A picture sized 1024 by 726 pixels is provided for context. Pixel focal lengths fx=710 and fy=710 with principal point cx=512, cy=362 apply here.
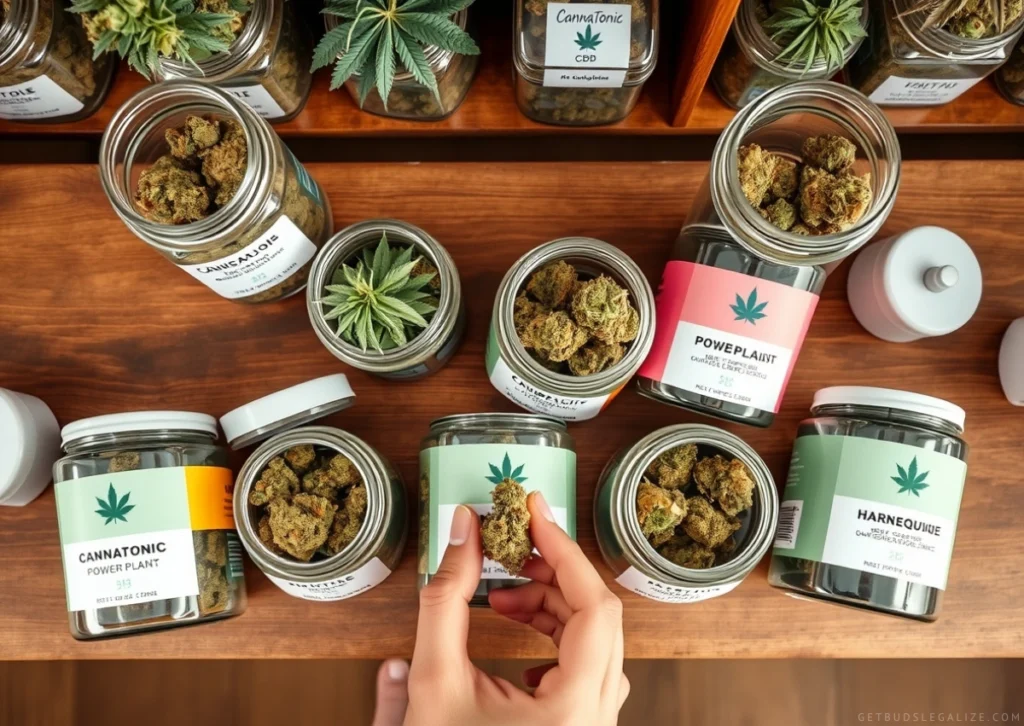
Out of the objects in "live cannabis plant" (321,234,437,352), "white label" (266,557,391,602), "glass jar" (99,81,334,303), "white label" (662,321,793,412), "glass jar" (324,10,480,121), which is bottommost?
"white label" (266,557,391,602)

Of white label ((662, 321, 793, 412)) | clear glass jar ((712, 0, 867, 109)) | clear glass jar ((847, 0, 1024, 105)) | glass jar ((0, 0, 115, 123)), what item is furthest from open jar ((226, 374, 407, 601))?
clear glass jar ((847, 0, 1024, 105))

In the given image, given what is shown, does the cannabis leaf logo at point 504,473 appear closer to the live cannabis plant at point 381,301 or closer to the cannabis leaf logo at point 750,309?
the live cannabis plant at point 381,301

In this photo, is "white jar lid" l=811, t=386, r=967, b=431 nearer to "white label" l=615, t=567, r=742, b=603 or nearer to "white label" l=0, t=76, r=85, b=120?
"white label" l=615, t=567, r=742, b=603

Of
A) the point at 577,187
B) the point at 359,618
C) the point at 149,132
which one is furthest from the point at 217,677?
the point at 577,187

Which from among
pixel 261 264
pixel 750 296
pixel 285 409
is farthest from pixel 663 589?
pixel 261 264

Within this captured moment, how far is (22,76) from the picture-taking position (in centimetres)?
79

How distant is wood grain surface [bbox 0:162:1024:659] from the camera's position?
2.78 ft

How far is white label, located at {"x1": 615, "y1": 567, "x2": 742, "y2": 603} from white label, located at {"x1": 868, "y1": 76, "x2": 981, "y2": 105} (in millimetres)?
615

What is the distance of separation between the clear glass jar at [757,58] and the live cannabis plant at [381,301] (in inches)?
17.1

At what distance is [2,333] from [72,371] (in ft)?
0.34

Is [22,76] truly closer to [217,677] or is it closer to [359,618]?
[359,618]

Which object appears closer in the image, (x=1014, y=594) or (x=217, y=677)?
(x=1014, y=594)

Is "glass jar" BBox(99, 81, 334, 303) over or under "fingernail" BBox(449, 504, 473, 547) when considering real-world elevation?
over

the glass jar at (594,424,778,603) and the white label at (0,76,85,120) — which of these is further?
the white label at (0,76,85,120)
